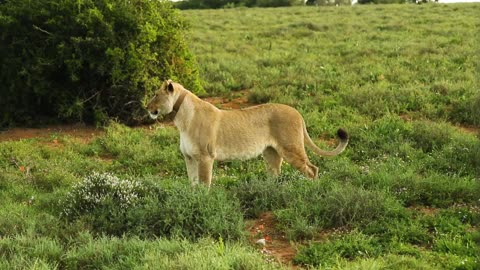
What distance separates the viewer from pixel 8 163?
8.57m

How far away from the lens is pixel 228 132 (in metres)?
6.96

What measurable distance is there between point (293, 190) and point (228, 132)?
113 cm

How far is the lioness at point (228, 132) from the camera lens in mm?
6694

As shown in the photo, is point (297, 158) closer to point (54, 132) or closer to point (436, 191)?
point (436, 191)

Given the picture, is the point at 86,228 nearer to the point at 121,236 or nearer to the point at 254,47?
the point at 121,236

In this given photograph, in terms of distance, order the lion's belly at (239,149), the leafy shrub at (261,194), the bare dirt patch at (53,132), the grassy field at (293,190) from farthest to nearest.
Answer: the bare dirt patch at (53,132) < the lion's belly at (239,149) < the leafy shrub at (261,194) < the grassy field at (293,190)

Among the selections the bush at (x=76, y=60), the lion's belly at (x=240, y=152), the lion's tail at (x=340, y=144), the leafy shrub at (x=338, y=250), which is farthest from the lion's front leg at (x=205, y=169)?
the bush at (x=76, y=60)

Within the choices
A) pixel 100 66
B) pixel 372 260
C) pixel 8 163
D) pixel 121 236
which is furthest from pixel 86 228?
pixel 100 66

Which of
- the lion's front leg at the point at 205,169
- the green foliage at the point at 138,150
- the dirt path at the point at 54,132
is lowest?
the dirt path at the point at 54,132

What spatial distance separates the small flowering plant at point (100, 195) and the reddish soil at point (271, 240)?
51.5 inches

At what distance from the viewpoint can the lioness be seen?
6694 millimetres

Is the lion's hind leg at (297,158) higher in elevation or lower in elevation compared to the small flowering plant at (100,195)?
higher

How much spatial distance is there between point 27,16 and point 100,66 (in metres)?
1.80

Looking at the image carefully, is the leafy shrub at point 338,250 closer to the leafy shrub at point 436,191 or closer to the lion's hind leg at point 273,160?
the leafy shrub at point 436,191
